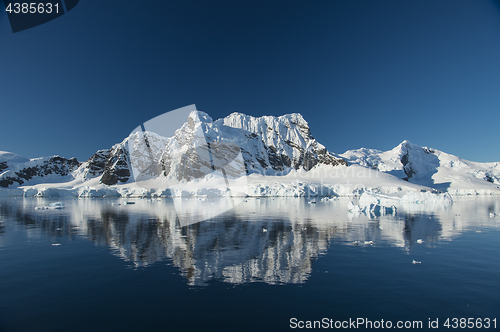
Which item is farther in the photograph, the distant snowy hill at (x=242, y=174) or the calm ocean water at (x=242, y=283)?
the distant snowy hill at (x=242, y=174)

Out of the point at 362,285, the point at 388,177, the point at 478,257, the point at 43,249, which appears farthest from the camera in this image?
the point at 388,177

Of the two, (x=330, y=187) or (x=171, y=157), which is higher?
(x=171, y=157)

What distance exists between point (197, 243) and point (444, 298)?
15.6 meters

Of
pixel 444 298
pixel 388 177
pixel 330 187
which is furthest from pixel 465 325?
pixel 388 177

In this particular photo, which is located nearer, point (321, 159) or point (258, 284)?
point (258, 284)

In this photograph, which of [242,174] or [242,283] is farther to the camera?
[242,174]

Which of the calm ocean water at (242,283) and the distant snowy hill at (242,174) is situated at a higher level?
the distant snowy hill at (242,174)

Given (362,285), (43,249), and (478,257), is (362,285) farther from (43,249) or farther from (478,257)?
(43,249)

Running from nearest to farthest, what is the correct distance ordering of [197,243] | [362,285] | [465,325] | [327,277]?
1. [465,325]
2. [362,285]
3. [327,277]
4. [197,243]

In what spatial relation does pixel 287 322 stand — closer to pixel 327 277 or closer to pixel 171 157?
pixel 327 277

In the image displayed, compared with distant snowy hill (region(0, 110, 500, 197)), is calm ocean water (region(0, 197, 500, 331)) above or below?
below

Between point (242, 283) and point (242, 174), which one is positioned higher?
point (242, 174)

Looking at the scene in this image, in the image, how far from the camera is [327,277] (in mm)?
12953

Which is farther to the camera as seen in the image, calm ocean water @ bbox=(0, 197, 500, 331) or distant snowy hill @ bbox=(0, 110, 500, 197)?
distant snowy hill @ bbox=(0, 110, 500, 197)
